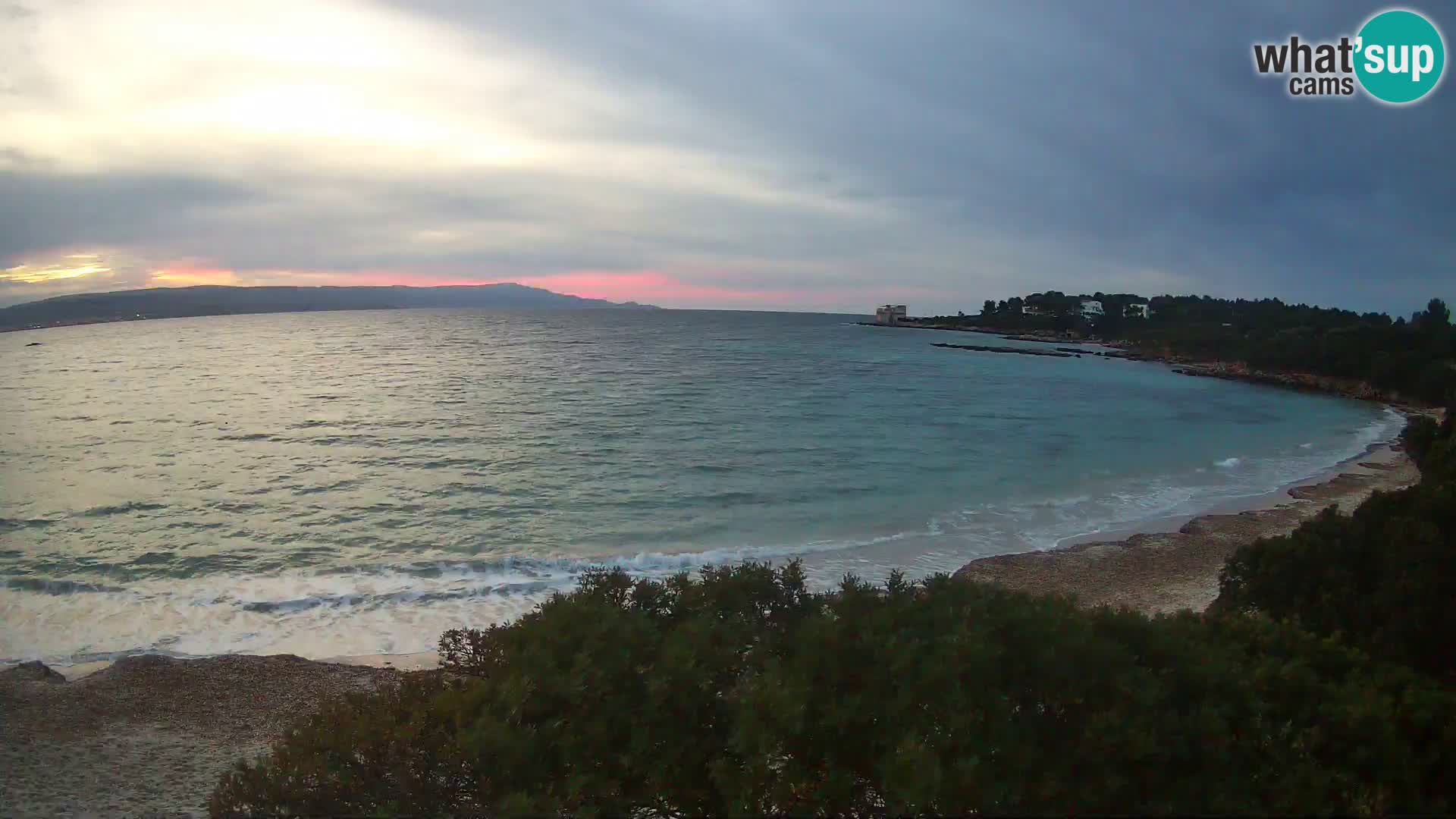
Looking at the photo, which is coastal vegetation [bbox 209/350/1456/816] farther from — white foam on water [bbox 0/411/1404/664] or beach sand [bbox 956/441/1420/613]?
white foam on water [bbox 0/411/1404/664]

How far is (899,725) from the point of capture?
3.65m

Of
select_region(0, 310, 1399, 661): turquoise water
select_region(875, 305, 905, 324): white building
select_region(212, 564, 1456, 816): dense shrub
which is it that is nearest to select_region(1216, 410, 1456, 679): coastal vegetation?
select_region(212, 564, 1456, 816): dense shrub

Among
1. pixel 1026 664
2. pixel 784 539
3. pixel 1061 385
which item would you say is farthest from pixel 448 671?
pixel 1061 385

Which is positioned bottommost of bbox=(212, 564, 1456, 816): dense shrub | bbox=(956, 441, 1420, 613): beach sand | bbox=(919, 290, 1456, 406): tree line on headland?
bbox=(956, 441, 1420, 613): beach sand

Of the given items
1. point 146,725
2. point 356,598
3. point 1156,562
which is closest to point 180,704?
point 146,725

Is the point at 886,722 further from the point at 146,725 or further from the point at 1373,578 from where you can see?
the point at 146,725

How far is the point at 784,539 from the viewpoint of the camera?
15.6 metres

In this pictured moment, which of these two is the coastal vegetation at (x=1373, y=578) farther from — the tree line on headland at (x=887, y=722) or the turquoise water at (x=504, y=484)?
the turquoise water at (x=504, y=484)

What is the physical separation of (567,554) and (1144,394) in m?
43.6

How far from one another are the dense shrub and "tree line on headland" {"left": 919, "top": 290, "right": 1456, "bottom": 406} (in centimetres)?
2428

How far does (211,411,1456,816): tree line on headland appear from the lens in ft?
11.3

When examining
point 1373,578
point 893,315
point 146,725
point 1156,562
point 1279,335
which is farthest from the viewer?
point 893,315

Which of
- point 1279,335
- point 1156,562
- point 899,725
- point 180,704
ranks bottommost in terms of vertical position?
point 180,704

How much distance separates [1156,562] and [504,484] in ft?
47.8
